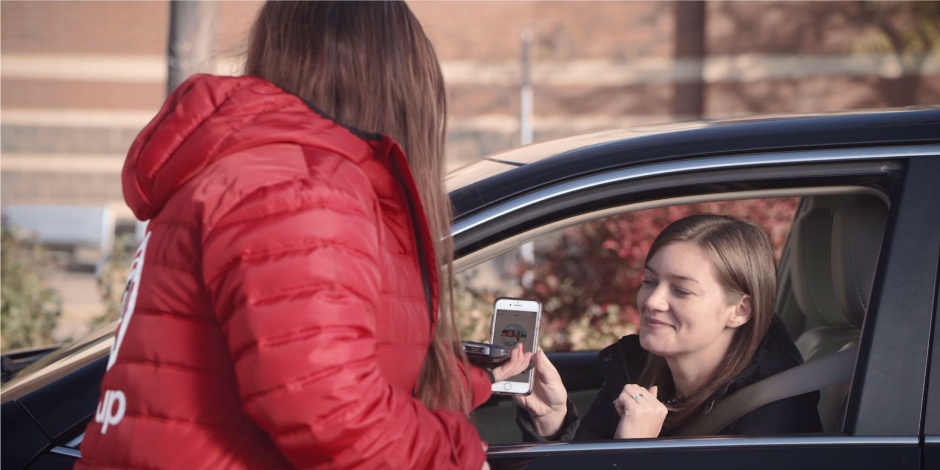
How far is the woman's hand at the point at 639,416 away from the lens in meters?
1.91

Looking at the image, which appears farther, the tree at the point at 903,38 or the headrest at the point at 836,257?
the tree at the point at 903,38

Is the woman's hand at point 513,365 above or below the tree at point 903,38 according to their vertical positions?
above

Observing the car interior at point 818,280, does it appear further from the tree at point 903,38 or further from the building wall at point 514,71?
the tree at point 903,38

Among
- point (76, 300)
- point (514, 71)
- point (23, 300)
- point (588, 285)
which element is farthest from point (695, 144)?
point (514, 71)

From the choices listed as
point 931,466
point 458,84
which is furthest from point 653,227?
point 458,84

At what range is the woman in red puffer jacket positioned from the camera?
128 cm

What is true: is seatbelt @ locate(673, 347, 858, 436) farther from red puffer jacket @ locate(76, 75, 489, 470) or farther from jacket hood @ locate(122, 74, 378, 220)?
jacket hood @ locate(122, 74, 378, 220)

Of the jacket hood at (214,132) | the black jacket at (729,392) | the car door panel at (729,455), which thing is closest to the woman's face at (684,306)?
the black jacket at (729,392)

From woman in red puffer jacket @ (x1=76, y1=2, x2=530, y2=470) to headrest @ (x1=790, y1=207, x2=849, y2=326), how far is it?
139 cm

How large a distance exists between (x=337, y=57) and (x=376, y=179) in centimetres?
20

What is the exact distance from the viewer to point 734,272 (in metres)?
2.21

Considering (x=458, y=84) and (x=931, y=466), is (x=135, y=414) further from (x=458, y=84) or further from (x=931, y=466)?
(x=458, y=84)

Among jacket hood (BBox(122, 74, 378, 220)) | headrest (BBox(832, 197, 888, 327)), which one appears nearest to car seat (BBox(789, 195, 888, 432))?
headrest (BBox(832, 197, 888, 327))

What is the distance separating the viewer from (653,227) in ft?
16.0
